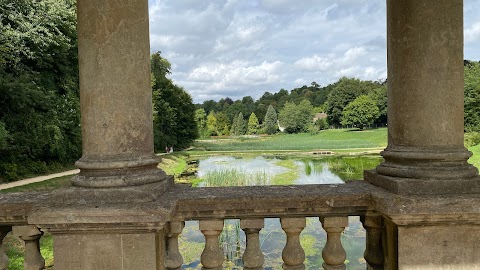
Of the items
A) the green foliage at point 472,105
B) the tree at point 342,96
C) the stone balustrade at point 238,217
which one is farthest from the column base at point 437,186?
the tree at point 342,96

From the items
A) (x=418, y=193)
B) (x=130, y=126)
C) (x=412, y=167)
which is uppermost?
(x=130, y=126)

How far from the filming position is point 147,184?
Result: 297 cm

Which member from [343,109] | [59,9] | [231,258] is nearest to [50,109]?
[59,9]

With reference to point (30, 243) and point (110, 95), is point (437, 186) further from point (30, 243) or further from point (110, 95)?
point (30, 243)

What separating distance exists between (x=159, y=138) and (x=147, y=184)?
4265 cm

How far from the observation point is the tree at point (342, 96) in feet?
311

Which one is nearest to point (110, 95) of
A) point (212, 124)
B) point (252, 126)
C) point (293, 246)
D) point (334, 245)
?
point (293, 246)

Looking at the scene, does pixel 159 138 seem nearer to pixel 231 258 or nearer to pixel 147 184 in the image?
pixel 231 258

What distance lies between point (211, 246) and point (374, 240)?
1.37 m

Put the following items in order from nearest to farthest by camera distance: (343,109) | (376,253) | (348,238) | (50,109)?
(376,253)
(348,238)
(50,109)
(343,109)

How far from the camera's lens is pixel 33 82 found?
1983 cm

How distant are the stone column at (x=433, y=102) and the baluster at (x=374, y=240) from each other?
1.02 feet

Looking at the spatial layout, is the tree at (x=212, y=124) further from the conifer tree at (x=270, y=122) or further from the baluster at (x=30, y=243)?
the baluster at (x=30, y=243)

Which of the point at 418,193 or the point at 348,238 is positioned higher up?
the point at 418,193
